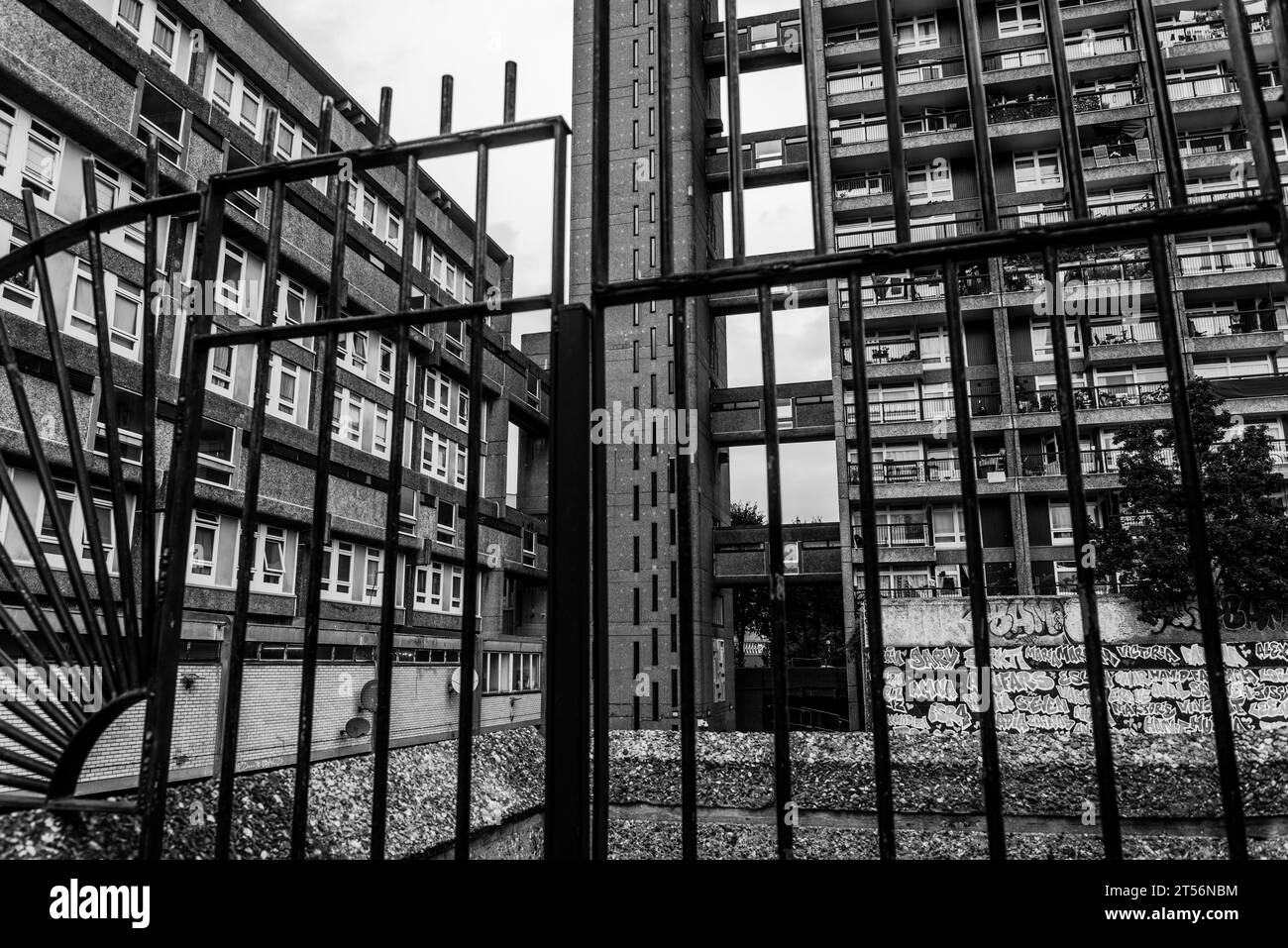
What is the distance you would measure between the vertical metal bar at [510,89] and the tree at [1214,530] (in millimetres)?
21487

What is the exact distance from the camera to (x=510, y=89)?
3.17 m

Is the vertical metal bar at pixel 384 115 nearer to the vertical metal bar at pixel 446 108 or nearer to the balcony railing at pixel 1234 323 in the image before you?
the vertical metal bar at pixel 446 108

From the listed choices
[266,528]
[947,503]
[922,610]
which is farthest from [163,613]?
[947,503]

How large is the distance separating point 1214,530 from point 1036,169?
49.8ft

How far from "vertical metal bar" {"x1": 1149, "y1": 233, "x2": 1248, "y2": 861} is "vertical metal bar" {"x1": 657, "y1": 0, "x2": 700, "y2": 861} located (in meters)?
1.34

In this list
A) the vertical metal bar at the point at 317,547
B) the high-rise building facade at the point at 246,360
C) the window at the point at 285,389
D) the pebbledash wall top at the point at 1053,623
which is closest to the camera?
the vertical metal bar at the point at 317,547

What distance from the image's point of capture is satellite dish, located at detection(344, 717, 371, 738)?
55.0 feet

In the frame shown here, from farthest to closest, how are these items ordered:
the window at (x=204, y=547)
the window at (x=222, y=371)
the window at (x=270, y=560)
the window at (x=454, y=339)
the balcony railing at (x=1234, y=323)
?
the balcony railing at (x=1234, y=323) < the window at (x=454, y=339) < the window at (x=270, y=560) < the window at (x=222, y=371) < the window at (x=204, y=547)

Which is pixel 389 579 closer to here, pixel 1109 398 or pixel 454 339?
pixel 454 339

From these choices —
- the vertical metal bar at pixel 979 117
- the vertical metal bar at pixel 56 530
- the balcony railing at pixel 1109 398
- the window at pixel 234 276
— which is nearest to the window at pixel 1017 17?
the balcony railing at pixel 1109 398

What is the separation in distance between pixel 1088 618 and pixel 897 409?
29.1 m

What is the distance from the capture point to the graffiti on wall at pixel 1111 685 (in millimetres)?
22344

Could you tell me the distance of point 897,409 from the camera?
30.3 metres
